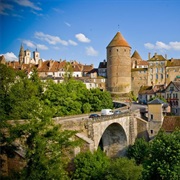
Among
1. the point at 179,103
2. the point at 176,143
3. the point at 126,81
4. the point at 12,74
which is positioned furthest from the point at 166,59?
the point at 176,143

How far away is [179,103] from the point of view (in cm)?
4119

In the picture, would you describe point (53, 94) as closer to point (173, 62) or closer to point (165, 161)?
point (165, 161)

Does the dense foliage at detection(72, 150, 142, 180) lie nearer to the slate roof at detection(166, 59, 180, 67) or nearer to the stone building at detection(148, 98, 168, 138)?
the stone building at detection(148, 98, 168, 138)

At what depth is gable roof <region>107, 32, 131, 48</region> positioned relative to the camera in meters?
51.8

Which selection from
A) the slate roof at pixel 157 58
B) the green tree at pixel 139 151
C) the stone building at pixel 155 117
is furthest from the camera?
the slate roof at pixel 157 58

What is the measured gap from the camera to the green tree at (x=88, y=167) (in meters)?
17.0

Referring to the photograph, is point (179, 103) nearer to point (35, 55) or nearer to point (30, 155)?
point (30, 155)

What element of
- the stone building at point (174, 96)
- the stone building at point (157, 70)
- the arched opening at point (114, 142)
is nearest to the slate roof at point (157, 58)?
the stone building at point (157, 70)

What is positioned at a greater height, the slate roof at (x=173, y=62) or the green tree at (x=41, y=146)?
the slate roof at (x=173, y=62)

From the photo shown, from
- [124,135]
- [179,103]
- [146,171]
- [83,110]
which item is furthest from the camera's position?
[179,103]

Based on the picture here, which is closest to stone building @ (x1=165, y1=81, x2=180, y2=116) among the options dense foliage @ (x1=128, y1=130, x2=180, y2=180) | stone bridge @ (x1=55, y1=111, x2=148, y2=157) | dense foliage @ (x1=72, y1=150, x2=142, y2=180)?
stone bridge @ (x1=55, y1=111, x2=148, y2=157)

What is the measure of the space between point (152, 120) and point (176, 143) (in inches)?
554

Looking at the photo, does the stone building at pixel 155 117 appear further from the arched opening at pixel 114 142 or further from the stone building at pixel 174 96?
the stone building at pixel 174 96

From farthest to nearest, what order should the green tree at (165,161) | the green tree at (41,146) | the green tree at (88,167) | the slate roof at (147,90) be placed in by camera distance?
the slate roof at (147,90) < the green tree at (88,167) < the green tree at (165,161) < the green tree at (41,146)
